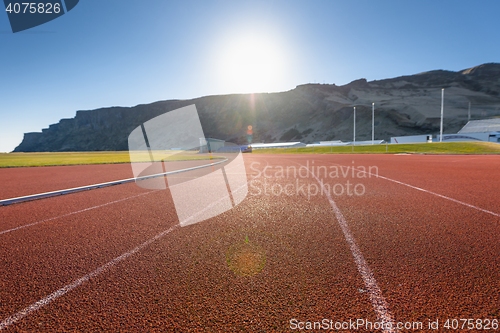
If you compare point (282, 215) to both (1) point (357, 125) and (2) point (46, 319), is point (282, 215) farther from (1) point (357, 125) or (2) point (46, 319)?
(1) point (357, 125)

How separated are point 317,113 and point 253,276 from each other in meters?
108

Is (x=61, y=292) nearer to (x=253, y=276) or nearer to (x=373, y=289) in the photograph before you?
(x=253, y=276)

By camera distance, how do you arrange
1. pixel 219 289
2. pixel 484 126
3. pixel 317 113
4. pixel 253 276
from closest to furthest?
pixel 219 289 → pixel 253 276 → pixel 484 126 → pixel 317 113

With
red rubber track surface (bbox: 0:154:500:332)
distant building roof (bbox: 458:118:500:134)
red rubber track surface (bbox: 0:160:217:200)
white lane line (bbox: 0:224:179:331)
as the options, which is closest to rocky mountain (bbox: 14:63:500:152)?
distant building roof (bbox: 458:118:500:134)

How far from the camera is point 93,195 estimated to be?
822 cm

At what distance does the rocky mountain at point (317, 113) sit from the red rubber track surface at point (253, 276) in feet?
281

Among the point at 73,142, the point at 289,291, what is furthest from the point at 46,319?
the point at 73,142

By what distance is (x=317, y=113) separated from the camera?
104 m

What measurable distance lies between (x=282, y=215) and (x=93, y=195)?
22.0 ft

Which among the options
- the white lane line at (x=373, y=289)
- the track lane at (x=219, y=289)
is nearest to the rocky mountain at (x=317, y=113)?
the white lane line at (x=373, y=289)

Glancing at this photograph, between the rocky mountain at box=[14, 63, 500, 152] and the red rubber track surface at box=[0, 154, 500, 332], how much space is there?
8558cm

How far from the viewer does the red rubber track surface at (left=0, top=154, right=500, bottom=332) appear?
2.22m

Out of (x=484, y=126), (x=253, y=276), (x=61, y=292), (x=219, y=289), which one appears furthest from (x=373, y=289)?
(x=484, y=126)

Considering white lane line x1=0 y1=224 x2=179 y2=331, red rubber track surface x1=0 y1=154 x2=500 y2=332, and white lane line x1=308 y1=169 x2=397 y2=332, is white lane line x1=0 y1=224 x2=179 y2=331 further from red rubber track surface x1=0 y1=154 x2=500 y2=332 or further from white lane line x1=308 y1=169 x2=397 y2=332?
white lane line x1=308 y1=169 x2=397 y2=332
